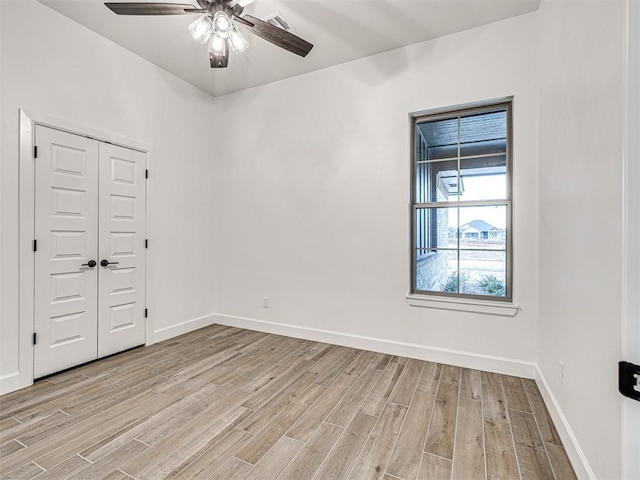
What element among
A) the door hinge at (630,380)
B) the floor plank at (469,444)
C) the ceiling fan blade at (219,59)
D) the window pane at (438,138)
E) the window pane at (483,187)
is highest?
the ceiling fan blade at (219,59)

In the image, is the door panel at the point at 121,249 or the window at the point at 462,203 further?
the door panel at the point at 121,249

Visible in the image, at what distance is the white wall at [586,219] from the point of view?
128cm

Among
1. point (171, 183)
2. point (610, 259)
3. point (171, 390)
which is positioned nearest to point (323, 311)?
point (171, 390)

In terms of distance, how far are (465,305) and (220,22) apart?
3099 millimetres

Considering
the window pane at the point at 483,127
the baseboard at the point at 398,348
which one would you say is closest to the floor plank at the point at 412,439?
the baseboard at the point at 398,348

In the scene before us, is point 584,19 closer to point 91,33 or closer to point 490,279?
point 490,279

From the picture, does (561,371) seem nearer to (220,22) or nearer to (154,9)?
(220,22)

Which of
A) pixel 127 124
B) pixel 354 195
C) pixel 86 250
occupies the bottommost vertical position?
pixel 86 250

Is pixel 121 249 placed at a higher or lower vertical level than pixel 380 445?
higher

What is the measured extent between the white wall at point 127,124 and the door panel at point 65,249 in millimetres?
171

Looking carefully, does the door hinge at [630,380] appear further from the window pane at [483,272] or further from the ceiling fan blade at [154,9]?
the ceiling fan blade at [154,9]

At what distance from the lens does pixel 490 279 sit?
3061 mm

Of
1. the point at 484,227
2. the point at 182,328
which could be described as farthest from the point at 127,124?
the point at 484,227

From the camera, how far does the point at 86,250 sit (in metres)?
3.04
